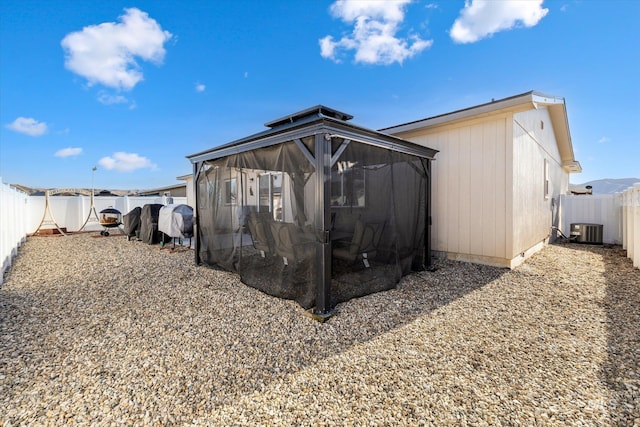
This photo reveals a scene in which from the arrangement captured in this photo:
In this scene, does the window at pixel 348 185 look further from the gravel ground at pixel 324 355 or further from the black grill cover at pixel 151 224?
the black grill cover at pixel 151 224

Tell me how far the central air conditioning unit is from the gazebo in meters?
6.95

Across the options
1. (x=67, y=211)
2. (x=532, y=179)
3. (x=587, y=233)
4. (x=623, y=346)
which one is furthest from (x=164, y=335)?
(x=67, y=211)

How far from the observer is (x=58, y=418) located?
64.6 inches

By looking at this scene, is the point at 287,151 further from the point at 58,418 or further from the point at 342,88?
the point at 342,88

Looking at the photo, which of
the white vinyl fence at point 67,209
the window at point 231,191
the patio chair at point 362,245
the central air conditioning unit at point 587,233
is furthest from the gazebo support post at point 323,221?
the white vinyl fence at point 67,209

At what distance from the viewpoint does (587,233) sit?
8258 mm

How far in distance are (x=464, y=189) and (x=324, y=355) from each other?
4724mm

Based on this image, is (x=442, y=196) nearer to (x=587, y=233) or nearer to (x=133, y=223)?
(x=587, y=233)

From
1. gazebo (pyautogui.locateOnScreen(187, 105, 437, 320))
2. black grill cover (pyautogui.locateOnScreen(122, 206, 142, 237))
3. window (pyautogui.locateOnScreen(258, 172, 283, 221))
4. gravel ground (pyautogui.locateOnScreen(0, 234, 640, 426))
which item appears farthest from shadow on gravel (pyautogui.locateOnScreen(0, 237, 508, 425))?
black grill cover (pyautogui.locateOnScreen(122, 206, 142, 237))

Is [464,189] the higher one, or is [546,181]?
[546,181]

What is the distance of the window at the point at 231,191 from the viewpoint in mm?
4602

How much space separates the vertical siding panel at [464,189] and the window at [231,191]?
15.0 ft

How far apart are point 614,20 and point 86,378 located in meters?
10.9

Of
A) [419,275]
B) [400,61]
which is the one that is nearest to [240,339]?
[419,275]
